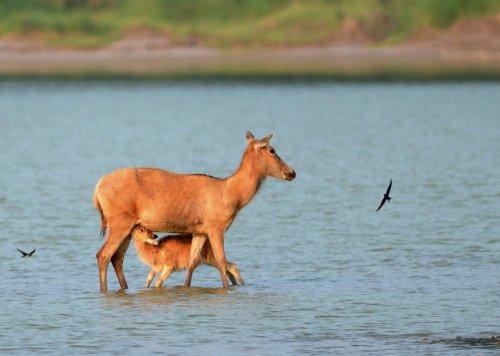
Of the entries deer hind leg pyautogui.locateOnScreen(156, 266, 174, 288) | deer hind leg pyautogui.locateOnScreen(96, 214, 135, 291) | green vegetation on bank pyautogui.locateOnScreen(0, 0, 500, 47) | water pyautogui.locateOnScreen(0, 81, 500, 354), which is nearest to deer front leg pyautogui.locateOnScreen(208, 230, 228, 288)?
water pyautogui.locateOnScreen(0, 81, 500, 354)

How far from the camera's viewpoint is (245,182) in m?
15.4

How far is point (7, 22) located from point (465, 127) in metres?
40.1

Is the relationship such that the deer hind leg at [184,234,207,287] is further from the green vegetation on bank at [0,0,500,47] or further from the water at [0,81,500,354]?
the green vegetation on bank at [0,0,500,47]

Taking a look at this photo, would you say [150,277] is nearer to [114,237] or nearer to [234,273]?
[114,237]

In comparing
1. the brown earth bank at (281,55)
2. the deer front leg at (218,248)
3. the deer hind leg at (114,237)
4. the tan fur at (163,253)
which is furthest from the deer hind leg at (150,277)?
the brown earth bank at (281,55)

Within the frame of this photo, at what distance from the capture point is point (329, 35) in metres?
68.3

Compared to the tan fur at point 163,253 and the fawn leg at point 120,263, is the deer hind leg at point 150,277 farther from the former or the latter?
the fawn leg at point 120,263

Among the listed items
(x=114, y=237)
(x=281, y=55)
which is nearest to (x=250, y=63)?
(x=281, y=55)

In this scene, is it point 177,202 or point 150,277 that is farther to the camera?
point 150,277

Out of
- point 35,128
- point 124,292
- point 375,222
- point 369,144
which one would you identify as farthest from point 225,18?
point 124,292

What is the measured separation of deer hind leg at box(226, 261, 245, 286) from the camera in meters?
15.4

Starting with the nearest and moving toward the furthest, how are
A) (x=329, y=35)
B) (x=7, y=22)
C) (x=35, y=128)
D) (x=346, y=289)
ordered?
(x=346, y=289) → (x=35, y=128) → (x=329, y=35) → (x=7, y=22)

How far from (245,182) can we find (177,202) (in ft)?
2.59

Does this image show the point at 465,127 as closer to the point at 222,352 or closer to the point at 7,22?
the point at 222,352
